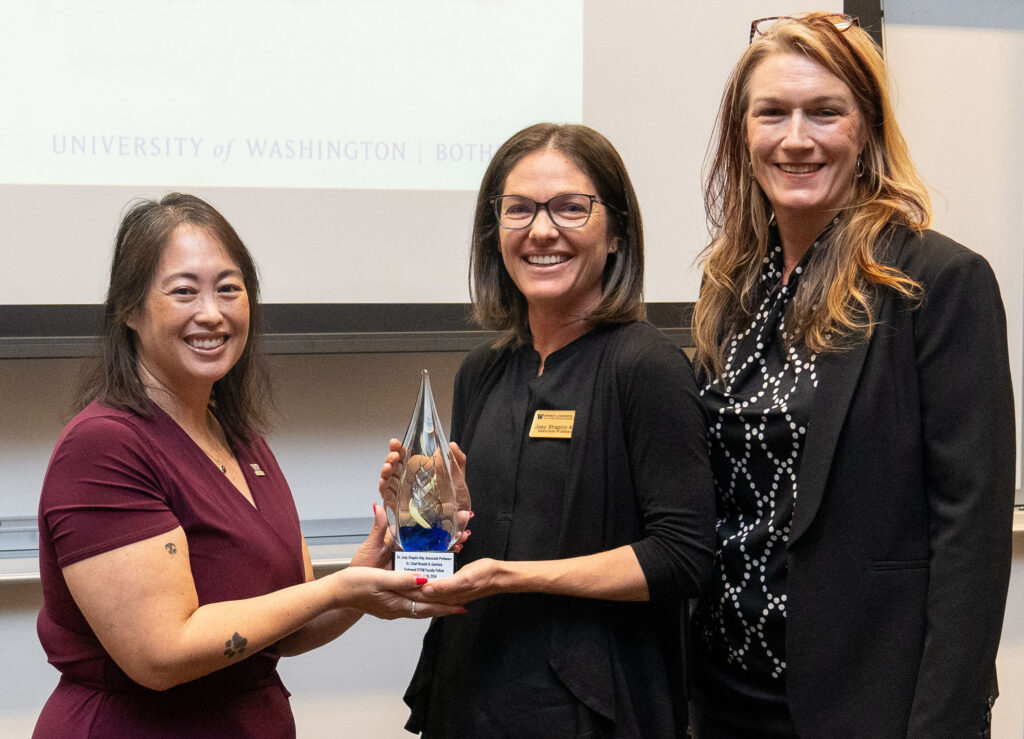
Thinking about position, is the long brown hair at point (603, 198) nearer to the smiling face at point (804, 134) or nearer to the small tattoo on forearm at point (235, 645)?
the smiling face at point (804, 134)

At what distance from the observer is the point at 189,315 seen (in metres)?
1.43

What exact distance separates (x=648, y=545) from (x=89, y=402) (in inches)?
34.1


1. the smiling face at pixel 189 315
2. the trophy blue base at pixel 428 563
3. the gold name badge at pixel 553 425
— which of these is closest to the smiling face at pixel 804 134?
the gold name badge at pixel 553 425

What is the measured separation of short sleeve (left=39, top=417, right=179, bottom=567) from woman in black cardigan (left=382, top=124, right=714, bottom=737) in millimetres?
359

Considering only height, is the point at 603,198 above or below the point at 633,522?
above

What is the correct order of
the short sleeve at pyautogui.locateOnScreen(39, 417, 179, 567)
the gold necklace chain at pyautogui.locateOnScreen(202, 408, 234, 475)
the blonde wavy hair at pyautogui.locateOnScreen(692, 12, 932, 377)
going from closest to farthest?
the short sleeve at pyautogui.locateOnScreen(39, 417, 179, 567) < the blonde wavy hair at pyautogui.locateOnScreen(692, 12, 932, 377) < the gold necklace chain at pyautogui.locateOnScreen(202, 408, 234, 475)

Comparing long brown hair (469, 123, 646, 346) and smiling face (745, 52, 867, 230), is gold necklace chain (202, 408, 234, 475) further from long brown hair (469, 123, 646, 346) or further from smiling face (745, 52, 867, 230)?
smiling face (745, 52, 867, 230)

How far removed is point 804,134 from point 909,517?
0.59 metres

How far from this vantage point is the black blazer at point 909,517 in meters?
1.31

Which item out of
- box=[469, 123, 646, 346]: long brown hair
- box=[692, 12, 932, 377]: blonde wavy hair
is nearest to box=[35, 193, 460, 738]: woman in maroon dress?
box=[469, 123, 646, 346]: long brown hair

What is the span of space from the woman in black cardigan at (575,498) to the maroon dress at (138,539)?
0.26 meters

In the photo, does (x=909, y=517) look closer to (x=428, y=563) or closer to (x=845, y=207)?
(x=845, y=207)

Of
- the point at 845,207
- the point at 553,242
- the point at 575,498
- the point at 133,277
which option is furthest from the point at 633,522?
the point at 133,277

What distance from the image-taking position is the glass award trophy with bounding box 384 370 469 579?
57.4 inches
